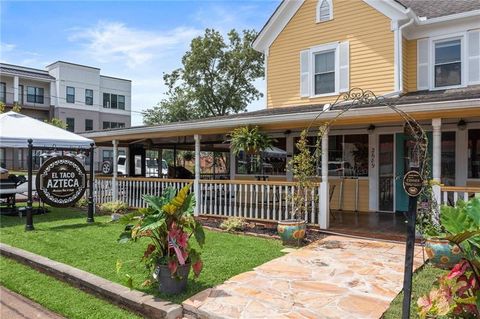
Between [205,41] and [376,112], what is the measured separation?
22.6 metres

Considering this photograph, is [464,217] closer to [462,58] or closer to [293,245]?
[293,245]

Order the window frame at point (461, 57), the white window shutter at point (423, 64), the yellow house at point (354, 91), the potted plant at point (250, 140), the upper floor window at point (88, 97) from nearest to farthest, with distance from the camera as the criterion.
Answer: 1. the potted plant at point (250, 140)
2. the yellow house at point (354, 91)
3. the window frame at point (461, 57)
4. the white window shutter at point (423, 64)
5. the upper floor window at point (88, 97)

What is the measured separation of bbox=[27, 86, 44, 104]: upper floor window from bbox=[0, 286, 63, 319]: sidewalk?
109ft

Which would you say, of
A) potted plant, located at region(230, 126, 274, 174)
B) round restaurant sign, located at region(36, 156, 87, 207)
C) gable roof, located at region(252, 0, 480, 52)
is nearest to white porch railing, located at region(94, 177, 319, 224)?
potted plant, located at region(230, 126, 274, 174)

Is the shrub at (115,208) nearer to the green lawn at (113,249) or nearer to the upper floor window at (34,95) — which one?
the green lawn at (113,249)

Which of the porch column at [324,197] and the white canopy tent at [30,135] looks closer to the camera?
the porch column at [324,197]

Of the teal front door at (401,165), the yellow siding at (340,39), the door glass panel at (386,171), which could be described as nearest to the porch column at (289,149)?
the yellow siding at (340,39)

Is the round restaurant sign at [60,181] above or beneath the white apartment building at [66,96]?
beneath

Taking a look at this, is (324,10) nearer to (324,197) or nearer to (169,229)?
(324,197)

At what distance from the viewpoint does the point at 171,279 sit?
4.58 metres

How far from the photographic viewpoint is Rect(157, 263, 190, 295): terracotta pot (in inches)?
180

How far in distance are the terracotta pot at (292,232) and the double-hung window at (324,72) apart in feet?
19.1

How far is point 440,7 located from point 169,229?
435 inches

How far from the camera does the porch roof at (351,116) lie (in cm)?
660
